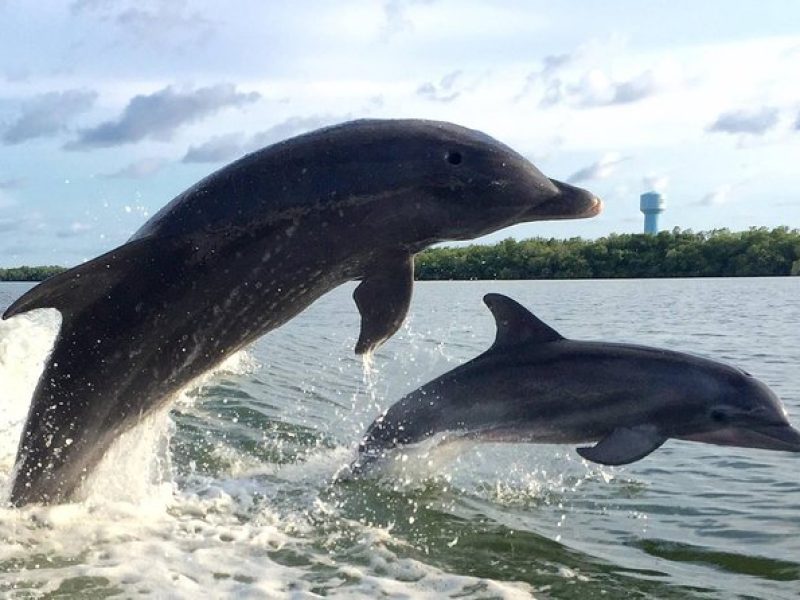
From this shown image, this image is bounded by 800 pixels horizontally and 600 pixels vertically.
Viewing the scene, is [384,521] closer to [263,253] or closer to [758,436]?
[263,253]

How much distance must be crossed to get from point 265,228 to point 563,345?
3.69 metres

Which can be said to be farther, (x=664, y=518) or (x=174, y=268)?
(x=664, y=518)

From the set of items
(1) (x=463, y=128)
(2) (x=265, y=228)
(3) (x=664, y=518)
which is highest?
(1) (x=463, y=128)

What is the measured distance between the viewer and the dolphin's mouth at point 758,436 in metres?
9.46

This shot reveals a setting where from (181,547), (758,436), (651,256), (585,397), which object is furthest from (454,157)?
(651,256)

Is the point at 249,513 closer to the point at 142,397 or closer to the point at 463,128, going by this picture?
the point at 142,397

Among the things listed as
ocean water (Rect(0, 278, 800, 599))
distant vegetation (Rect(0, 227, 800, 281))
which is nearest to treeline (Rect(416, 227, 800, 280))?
distant vegetation (Rect(0, 227, 800, 281))

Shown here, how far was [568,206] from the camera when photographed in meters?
7.35

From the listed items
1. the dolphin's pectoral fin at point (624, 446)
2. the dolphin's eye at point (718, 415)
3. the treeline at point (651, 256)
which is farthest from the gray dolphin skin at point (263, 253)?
the treeline at point (651, 256)

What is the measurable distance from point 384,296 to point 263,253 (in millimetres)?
939

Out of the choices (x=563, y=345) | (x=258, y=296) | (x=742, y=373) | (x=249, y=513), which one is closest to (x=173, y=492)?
(x=249, y=513)

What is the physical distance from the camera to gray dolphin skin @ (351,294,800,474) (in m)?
9.26

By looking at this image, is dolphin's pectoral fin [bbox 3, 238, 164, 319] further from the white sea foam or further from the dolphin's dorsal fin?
the dolphin's dorsal fin

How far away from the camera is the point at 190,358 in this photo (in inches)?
284
